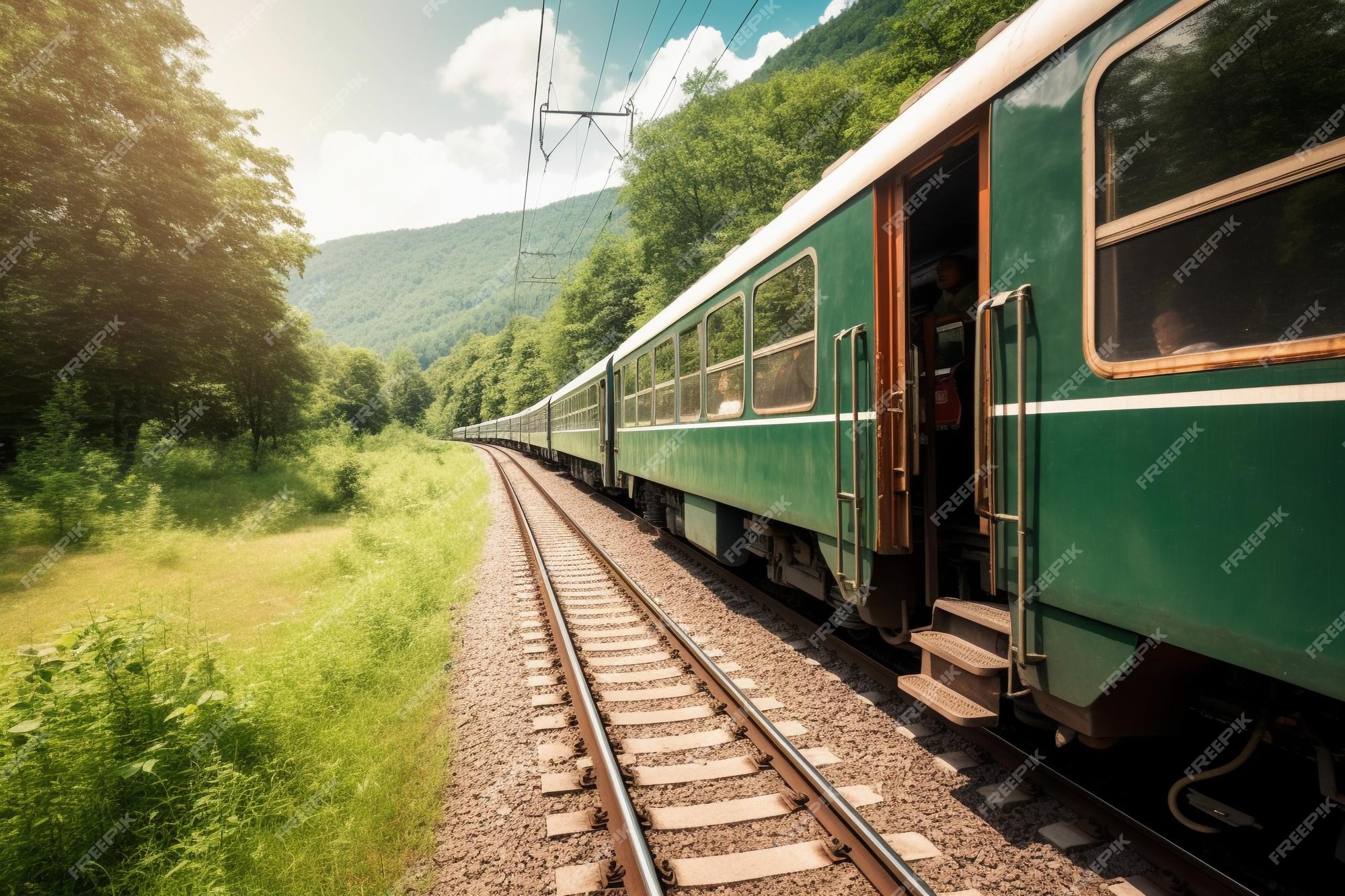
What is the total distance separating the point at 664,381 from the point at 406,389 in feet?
310

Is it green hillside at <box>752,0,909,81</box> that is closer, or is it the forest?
the forest

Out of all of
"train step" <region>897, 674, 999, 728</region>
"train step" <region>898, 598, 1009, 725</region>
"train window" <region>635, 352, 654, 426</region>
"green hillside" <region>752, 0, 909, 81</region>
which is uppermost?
"green hillside" <region>752, 0, 909, 81</region>

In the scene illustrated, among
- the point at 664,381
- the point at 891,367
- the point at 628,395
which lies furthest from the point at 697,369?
the point at 628,395

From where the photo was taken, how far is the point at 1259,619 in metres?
1.76

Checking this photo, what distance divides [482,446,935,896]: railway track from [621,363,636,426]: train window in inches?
189

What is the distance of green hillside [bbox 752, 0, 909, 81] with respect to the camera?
65.8 meters

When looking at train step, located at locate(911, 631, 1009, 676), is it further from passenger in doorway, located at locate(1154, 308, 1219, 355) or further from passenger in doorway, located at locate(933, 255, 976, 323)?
passenger in doorway, located at locate(933, 255, 976, 323)

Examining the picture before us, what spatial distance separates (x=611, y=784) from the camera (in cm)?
325

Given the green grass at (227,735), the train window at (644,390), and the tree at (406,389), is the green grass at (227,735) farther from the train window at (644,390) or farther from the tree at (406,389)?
the tree at (406,389)

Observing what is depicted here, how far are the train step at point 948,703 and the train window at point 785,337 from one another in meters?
1.96

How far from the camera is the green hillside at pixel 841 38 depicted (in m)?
65.8

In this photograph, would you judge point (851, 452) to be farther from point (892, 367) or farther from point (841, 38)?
point (841, 38)

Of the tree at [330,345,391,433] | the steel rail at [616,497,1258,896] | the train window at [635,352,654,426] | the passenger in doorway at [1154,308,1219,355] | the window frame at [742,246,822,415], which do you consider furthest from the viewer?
the tree at [330,345,391,433]

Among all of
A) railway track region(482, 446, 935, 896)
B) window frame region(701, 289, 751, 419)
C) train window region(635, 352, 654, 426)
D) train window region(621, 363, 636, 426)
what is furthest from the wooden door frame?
train window region(621, 363, 636, 426)
